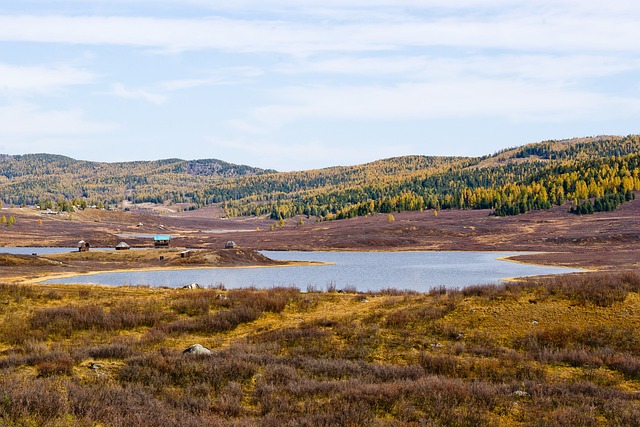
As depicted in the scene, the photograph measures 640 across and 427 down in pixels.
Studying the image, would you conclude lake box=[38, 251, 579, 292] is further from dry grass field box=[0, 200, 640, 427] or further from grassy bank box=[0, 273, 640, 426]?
grassy bank box=[0, 273, 640, 426]

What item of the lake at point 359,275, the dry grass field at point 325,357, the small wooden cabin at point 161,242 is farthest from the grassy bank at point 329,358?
the small wooden cabin at point 161,242

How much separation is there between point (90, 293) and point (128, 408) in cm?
2470

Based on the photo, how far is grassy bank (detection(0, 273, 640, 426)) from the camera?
13023 millimetres

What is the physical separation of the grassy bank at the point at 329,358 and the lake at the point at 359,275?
3178 centimetres

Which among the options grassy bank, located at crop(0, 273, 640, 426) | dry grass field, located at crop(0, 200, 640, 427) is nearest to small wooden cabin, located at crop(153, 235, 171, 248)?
dry grass field, located at crop(0, 200, 640, 427)

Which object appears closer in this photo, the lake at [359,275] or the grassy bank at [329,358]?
the grassy bank at [329,358]

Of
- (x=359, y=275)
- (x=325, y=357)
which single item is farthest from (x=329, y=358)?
(x=359, y=275)

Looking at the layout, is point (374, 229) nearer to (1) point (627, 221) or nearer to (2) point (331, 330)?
(1) point (627, 221)

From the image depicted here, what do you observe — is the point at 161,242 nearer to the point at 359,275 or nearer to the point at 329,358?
the point at 359,275

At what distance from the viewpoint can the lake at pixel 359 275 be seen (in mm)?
68375

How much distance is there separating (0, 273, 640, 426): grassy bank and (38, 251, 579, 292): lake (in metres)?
31.8

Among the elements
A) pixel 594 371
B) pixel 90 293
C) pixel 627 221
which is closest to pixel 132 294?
pixel 90 293

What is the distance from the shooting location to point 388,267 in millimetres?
94812

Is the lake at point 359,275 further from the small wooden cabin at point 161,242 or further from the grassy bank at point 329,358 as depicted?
the small wooden cabin at point 161,242
